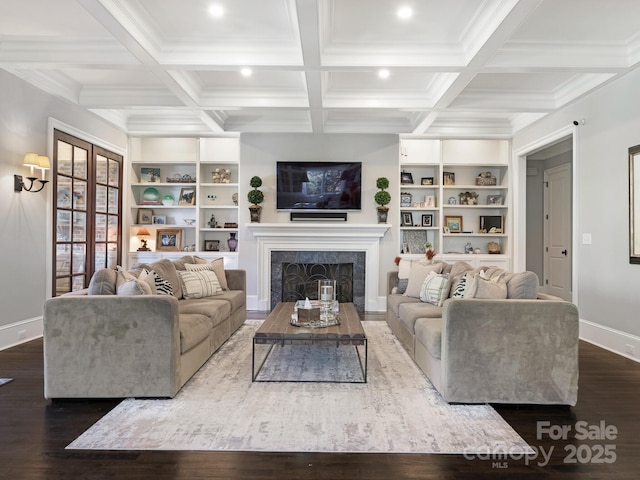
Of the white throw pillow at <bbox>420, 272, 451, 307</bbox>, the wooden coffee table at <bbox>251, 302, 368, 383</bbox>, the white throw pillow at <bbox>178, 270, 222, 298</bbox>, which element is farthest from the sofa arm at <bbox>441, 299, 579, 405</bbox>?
the white throw pillow at <bbox>178, 270, 222, 298</bbox>

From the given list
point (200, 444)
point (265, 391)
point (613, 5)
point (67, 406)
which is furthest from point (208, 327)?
point (613, 5)

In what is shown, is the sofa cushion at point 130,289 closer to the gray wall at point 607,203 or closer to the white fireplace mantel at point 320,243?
the white fireplace mantel at point 320,243

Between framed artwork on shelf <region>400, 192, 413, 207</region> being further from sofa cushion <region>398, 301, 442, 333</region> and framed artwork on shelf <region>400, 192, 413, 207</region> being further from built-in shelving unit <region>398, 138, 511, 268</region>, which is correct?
sofa cushion <region>398, 301, 442, 333</region>

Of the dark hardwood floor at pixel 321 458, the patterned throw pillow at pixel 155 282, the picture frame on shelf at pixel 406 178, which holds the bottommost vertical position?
the dark hardwood floor at pixel 321 458

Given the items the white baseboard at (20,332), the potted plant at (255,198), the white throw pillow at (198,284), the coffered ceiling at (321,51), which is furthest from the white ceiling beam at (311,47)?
the white baseboard at (20,332)

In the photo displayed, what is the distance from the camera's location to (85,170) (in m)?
5.39

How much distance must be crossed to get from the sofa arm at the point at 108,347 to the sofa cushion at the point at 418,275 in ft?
9.05

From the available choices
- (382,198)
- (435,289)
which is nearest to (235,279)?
(435,289)

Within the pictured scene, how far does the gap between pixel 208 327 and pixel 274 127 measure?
3720mm

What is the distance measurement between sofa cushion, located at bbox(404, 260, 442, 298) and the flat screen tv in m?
2.01

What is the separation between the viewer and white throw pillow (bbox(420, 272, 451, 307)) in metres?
4.04

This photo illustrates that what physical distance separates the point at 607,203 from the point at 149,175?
20.8 ft

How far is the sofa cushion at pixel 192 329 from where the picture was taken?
289 centimetres

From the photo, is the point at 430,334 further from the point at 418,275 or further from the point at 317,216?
the point at 317,216
